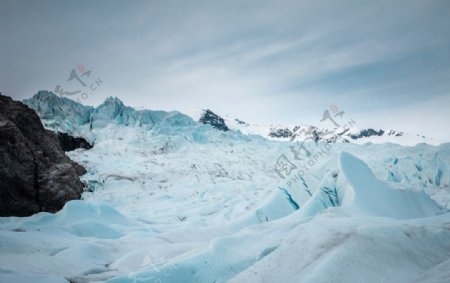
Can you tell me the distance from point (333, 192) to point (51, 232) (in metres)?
6.44

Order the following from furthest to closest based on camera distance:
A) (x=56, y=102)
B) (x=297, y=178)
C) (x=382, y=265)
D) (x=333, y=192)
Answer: (x=56, y=102), (x=297, y=178), (x=333, y=192), (x=382, y=265)

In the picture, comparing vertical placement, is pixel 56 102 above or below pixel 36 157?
above

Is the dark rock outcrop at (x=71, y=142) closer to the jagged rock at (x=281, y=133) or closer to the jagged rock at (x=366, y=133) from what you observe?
the jagged rock at (x=281, y=133)

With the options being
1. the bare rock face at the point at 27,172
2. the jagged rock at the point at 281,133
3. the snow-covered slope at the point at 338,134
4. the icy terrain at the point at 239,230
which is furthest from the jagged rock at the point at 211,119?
the bare rock face at the point at 27,172

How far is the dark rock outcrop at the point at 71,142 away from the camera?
2442 centimetres

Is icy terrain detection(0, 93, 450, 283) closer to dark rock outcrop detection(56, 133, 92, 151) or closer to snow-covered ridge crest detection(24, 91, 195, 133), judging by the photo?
dark rock outcrop detection(56, 133, 92, 151)

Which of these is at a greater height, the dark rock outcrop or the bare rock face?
the dark rock outcrop

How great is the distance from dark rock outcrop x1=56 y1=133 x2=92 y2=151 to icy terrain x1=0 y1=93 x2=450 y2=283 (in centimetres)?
461

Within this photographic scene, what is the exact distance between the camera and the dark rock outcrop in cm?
2442

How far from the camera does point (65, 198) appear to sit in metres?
12.1

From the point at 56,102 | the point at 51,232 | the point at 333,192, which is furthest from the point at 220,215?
the point at 56,102

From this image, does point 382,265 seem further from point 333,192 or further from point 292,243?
point 333,192

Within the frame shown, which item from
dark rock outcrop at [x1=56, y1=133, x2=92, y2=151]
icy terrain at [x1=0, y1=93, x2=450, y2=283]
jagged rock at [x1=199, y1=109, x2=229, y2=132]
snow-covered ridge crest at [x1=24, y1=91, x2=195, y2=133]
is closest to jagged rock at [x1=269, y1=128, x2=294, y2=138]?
jagged rock at [x1=199, y1=109, x2=229, y2=132]

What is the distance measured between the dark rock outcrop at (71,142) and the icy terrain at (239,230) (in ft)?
15.1
